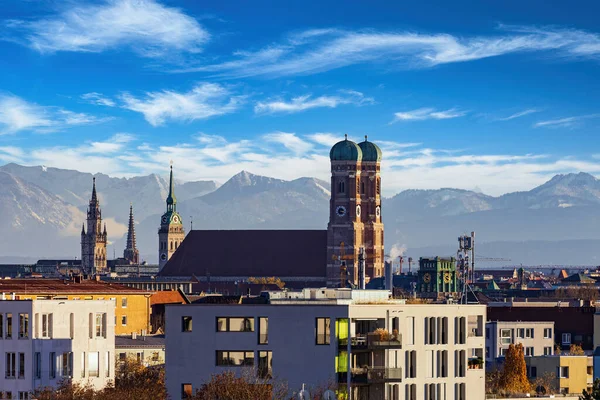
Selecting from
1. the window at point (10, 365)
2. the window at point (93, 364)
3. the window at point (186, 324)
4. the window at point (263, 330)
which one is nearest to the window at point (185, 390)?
the window at point (186, 324)

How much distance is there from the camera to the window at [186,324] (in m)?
74.3

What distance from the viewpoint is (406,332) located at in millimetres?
76938

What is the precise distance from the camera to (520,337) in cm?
14062

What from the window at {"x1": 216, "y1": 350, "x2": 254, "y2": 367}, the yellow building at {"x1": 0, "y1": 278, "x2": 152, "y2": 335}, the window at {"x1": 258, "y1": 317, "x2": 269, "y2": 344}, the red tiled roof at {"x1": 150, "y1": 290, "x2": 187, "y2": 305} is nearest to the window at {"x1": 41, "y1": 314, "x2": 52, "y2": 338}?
the window at {"x1": 216, "y1": 350, "x2": 254, "y2": 367}

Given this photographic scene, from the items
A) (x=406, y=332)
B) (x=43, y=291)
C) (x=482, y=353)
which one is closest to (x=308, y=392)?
(x=406, y=332)

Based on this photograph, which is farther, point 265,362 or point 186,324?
point 186,324

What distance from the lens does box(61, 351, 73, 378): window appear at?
84688 mm

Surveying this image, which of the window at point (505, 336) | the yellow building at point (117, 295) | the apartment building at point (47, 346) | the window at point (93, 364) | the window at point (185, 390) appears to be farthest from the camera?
the window at point (505, 336)

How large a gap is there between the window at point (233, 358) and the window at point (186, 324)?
176 centimetres

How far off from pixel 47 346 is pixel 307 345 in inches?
676

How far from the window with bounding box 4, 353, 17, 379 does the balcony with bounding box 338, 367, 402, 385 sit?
19.3 meters

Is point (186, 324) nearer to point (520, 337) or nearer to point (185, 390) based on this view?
point (185, 390)

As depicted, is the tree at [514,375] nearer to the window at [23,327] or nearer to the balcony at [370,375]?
the balcony at [370,375]

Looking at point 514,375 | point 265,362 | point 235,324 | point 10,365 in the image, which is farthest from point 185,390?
point 514,375
